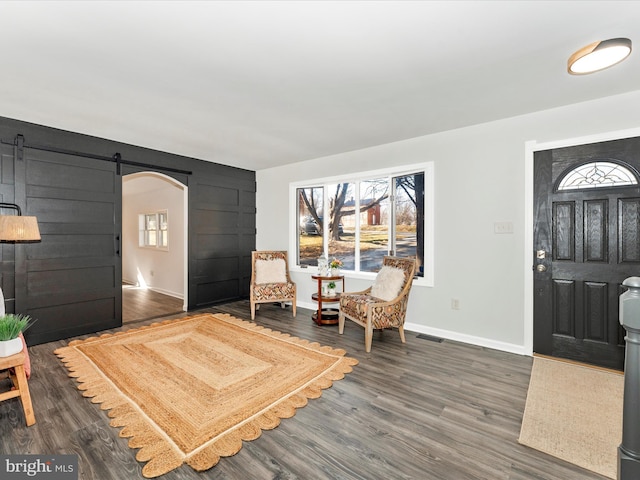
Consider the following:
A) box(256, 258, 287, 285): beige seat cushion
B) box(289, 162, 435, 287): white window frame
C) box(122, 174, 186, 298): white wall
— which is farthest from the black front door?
box(122, 174, 186, 298): white wall

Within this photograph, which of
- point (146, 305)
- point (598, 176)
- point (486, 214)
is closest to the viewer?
point (598, 176)

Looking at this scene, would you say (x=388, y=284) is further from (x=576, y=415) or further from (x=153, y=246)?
(x=153, y=246)

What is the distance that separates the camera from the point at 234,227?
5633 millimetres

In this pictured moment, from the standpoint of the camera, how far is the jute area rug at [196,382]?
6.16 ft

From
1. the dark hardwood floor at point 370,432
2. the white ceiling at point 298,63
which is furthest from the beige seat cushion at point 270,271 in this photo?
the dark hardwood floor at point 370,432

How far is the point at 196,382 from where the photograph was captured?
2.59m

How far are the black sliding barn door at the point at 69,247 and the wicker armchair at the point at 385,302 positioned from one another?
313 cm

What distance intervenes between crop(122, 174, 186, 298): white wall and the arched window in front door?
5841 mm

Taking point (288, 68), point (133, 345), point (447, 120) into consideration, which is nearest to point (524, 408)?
point (447, 120)

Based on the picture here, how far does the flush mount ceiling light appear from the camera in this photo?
190cm

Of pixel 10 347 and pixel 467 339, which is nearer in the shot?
pixel 10 347

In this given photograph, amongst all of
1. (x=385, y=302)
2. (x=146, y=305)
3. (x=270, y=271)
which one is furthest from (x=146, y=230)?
(x=385, y=302)

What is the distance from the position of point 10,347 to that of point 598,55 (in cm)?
Answer: 424

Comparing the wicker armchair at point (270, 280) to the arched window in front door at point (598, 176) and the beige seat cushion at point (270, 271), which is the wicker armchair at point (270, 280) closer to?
the beige seat cushion at point (270, 271)
